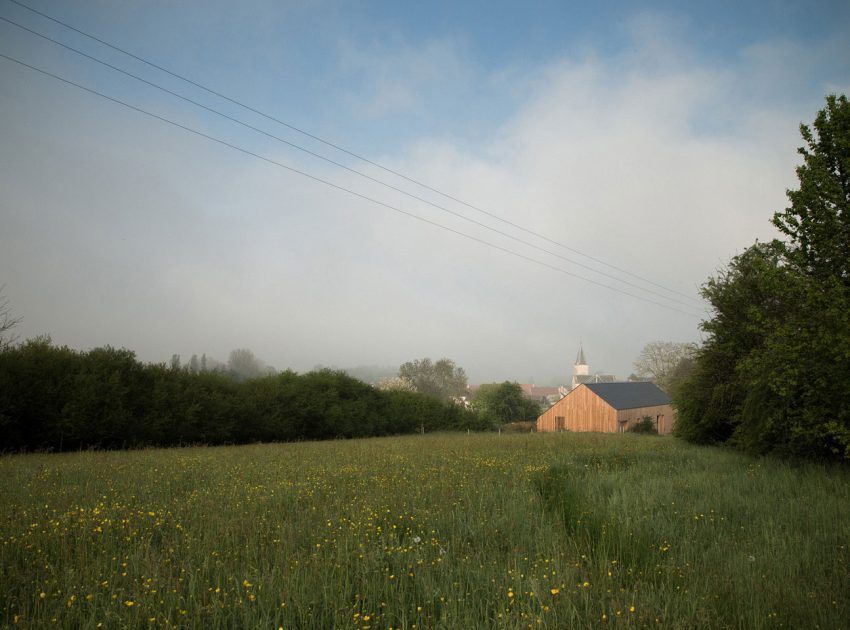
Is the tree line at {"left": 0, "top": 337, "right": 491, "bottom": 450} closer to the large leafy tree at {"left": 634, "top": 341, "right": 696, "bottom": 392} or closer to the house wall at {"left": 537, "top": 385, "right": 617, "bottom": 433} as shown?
the house wall at {"left": 537, "top": 385, "right": 617, "bottom": 433}

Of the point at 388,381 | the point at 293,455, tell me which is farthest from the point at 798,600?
the point at 388,381

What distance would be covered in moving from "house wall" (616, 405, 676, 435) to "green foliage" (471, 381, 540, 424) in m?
15.5

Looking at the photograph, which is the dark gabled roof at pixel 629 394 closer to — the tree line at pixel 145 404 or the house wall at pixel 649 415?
the house wall at pixel 649 415

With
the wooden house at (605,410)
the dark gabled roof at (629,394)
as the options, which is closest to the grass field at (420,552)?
the wooden house at (605,410)

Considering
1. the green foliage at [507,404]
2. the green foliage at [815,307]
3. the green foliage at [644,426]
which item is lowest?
the green foliage at [644,426]

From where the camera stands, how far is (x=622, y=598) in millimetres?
3910

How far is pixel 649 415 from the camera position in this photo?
175ft

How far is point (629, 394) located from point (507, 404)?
15.6 meters

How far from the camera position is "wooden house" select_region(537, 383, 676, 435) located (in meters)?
47.8

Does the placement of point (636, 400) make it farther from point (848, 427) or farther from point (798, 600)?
point (798, 600)

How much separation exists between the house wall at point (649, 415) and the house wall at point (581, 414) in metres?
1.23

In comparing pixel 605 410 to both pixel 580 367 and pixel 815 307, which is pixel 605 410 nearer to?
pixel 815 307

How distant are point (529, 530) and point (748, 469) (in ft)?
29.2

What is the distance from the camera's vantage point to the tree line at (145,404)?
16766mm
